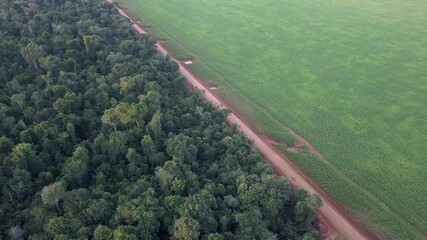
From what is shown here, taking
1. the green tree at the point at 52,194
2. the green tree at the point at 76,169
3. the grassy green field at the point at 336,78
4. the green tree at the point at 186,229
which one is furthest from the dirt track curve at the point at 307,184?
the green tree at the point at 52,194

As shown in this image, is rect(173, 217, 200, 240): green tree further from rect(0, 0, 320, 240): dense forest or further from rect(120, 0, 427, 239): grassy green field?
rect(120, 0, 427, 239): grassy green field

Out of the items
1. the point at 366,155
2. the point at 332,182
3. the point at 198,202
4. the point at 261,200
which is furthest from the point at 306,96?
the point at 198,202

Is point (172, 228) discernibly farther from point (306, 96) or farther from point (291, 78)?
point (291, 78)

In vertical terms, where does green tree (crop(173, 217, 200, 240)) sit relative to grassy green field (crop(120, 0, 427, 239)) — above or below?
above

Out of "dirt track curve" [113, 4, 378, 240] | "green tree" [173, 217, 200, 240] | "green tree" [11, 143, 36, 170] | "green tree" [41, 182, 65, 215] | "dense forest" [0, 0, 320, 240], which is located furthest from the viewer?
"dirt track curve" [113, 4, 378, 240]

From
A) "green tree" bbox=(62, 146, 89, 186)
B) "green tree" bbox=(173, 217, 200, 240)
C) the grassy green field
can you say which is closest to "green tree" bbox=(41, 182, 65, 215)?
"green tree" bbox=(62, 146, 89, 186)

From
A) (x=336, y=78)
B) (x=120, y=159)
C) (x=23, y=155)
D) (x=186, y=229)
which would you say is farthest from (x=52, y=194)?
(x=336, y=78)
